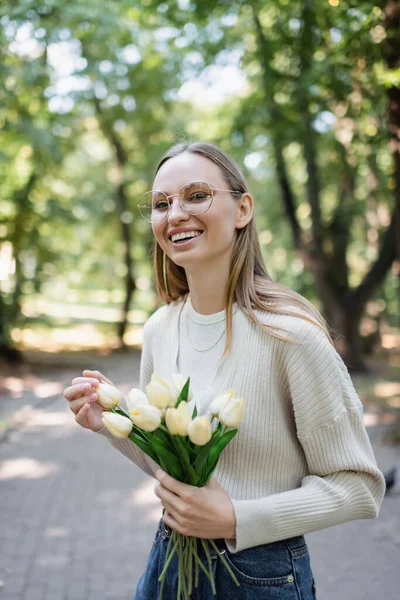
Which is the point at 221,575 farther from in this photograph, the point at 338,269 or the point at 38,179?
the point at 38,179

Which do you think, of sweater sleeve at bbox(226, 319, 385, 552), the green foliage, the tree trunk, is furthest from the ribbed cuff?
the tree trunk

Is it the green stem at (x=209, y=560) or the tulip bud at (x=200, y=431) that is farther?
the green stem at (x=209, y=560)

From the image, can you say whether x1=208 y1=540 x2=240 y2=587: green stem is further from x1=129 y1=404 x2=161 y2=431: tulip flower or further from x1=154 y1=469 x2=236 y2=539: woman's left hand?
x1=129 y1=404 x2=161 y2=431: tulip flower

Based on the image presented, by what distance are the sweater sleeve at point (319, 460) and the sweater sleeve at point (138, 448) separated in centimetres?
38

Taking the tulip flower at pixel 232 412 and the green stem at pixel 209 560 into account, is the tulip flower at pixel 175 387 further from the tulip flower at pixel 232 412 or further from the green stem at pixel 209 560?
the green stem at pixel 209 560

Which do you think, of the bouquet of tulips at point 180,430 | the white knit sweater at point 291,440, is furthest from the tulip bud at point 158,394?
the white knit sweater at point 291,440

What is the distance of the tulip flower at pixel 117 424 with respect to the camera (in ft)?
4.50

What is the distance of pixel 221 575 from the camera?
151cm

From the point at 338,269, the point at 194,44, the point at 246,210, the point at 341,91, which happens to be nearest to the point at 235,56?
the point at 194,44

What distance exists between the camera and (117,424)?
→ 137 cm

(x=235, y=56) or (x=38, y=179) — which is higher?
(x=235, y=56)

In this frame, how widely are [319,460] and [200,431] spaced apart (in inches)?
14.8

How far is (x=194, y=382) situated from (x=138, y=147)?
63.5ft

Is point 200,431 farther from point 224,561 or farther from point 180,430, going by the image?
point 224,561
